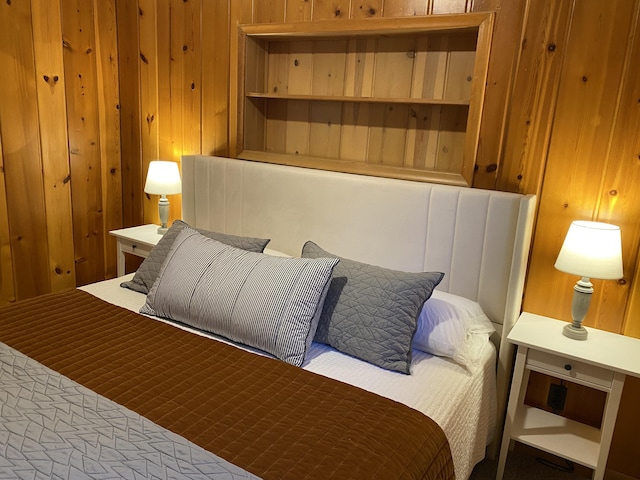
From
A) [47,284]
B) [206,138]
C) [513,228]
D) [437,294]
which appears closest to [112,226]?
[47,284]

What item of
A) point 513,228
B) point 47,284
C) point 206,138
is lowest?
point 47,284

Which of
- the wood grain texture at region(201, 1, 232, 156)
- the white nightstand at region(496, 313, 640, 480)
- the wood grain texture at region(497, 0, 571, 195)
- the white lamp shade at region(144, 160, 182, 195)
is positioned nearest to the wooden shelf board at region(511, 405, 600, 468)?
the white nightstand at region(496, 313, 640, 480)

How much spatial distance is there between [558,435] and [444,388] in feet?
2.11

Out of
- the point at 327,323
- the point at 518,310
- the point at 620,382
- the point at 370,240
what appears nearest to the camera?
the point at 620,382

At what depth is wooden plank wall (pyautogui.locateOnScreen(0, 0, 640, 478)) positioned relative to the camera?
75.2 inches

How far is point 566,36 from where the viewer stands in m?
1.92

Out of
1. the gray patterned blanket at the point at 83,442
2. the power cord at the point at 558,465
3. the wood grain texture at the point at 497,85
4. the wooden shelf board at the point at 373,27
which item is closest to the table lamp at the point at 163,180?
the wooden shelf board at the point at 373,27

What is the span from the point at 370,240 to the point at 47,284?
2092 millimetres

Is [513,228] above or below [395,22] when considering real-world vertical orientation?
below

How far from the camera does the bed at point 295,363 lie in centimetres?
125

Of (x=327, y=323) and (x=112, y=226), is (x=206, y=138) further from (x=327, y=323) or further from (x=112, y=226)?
(x=327, y=323)

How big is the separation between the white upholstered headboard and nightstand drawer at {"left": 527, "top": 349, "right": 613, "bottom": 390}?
18cm

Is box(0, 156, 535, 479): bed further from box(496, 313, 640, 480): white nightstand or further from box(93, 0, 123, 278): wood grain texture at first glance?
box(93, 0, 123, 278): wood grain texture

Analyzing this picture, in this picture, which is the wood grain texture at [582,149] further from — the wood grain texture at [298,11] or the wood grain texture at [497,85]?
the wood grain texture at [298,11]
